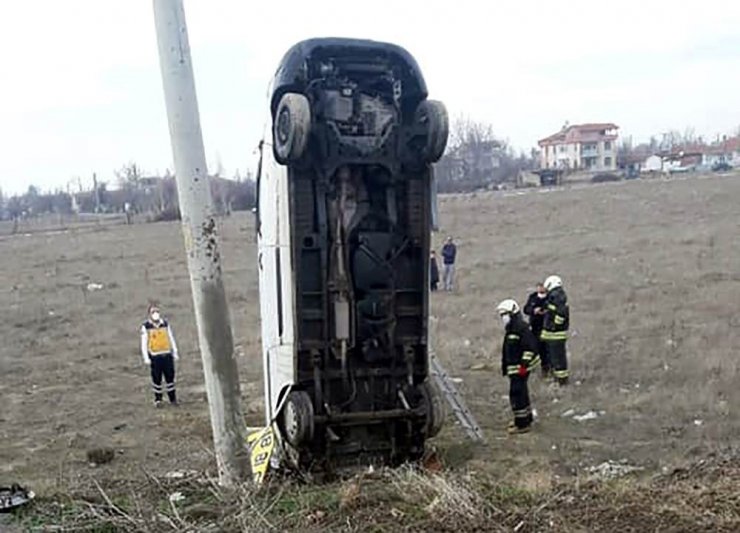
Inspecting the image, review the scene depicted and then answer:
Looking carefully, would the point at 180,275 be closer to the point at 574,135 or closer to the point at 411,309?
the point at 411,309

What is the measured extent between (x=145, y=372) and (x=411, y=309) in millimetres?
10035

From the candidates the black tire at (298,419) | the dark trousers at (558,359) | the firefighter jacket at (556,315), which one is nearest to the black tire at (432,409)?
the black tire at (298,419)

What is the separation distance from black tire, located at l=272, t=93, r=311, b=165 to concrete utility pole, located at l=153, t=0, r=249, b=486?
94 cm

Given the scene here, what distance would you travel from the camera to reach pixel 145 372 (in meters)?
16.6

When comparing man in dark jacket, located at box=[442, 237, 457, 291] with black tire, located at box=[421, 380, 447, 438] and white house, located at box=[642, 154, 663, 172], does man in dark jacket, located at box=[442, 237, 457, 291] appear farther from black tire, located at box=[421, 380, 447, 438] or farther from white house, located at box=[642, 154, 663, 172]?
white house, located at box=[642, 154, 663, 172]

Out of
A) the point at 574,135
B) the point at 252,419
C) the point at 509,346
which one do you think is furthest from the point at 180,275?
the point at 574,135

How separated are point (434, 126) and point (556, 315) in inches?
231

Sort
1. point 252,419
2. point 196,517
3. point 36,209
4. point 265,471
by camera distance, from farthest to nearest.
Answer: point 36,209 < point 252,419 < point 265,471 < point 196,517

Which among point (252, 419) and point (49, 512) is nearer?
point (49, 512)

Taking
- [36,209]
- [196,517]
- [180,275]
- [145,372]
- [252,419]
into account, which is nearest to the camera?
[196,517]

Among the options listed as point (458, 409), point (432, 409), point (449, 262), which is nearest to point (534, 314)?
point (458, 409)

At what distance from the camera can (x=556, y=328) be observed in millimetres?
12578

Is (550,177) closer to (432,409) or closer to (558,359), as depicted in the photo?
(558,359)

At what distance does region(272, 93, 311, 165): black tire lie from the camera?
6871mm
